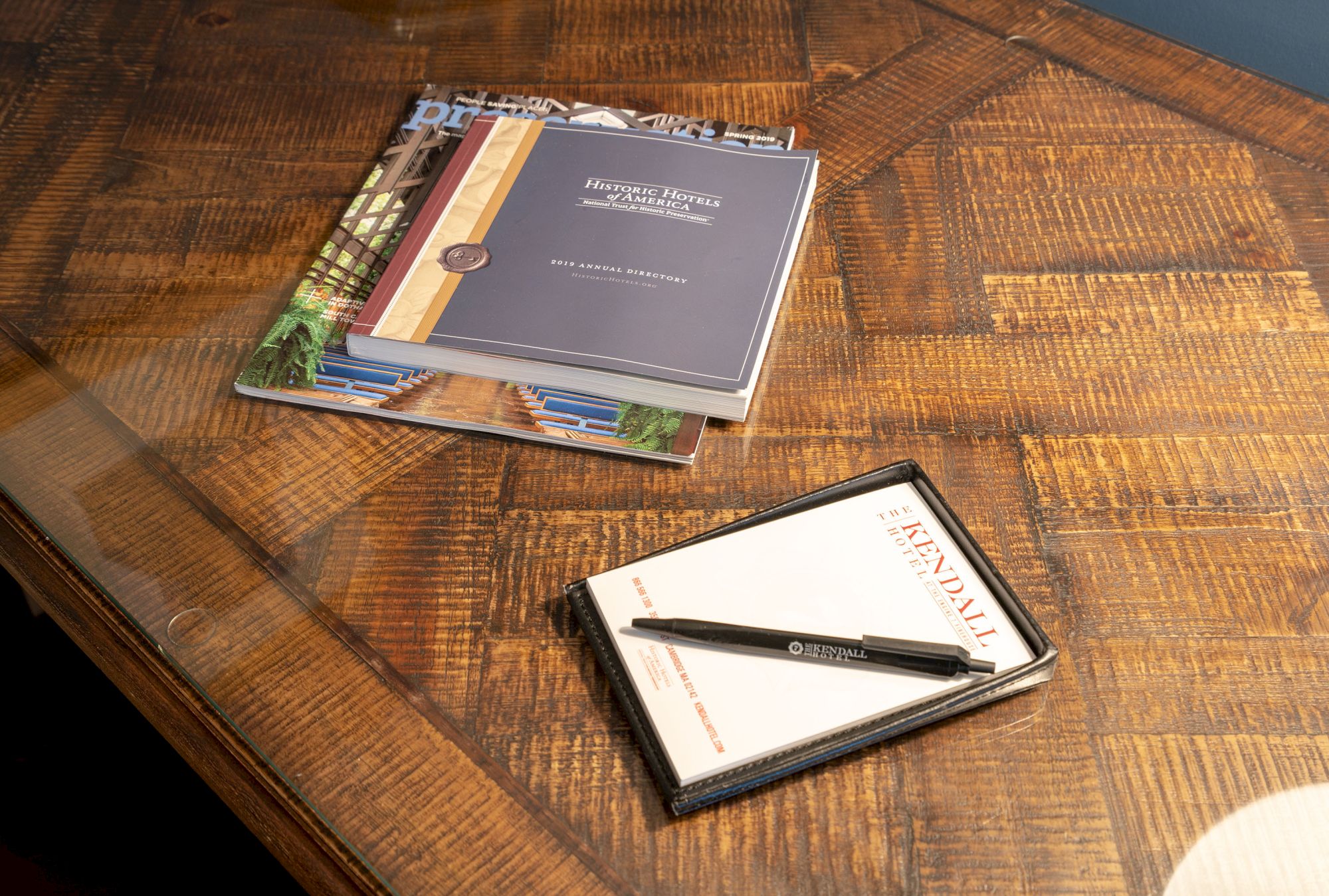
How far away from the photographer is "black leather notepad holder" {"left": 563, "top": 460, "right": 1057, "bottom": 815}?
1.88 ft

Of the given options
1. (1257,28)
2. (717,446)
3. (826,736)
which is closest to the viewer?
(826,736)

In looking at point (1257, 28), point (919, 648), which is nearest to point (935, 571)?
point (919, 648)

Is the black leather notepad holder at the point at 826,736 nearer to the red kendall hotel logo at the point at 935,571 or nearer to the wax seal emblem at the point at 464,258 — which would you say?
the red kendall hotel logo at the point at 935,571

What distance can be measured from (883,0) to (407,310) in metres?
0.63

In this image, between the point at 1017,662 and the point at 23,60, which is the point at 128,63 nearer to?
the point at 23,60

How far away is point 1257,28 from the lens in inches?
54.2

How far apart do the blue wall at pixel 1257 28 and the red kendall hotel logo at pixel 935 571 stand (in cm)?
97

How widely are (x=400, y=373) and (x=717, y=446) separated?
238mm

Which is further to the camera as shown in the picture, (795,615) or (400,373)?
(400,373)

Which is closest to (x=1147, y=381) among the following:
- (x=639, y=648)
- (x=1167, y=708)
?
(x=1167, y=708)

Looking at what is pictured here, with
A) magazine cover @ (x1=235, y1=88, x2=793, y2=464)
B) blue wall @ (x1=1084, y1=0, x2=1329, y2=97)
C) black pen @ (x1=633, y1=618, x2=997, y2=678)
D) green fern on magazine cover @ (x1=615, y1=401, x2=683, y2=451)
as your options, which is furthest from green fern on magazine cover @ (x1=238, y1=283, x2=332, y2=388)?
blue wall @ (x1=1084, y1=0, x2=1329, y2=97)

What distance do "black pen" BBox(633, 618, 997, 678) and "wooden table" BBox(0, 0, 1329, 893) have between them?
0.13ft

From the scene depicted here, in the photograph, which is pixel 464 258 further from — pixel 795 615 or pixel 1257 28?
pixel 1257 28

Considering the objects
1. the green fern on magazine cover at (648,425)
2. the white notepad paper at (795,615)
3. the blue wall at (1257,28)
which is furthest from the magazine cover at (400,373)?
the blue wall at (1257,28)
